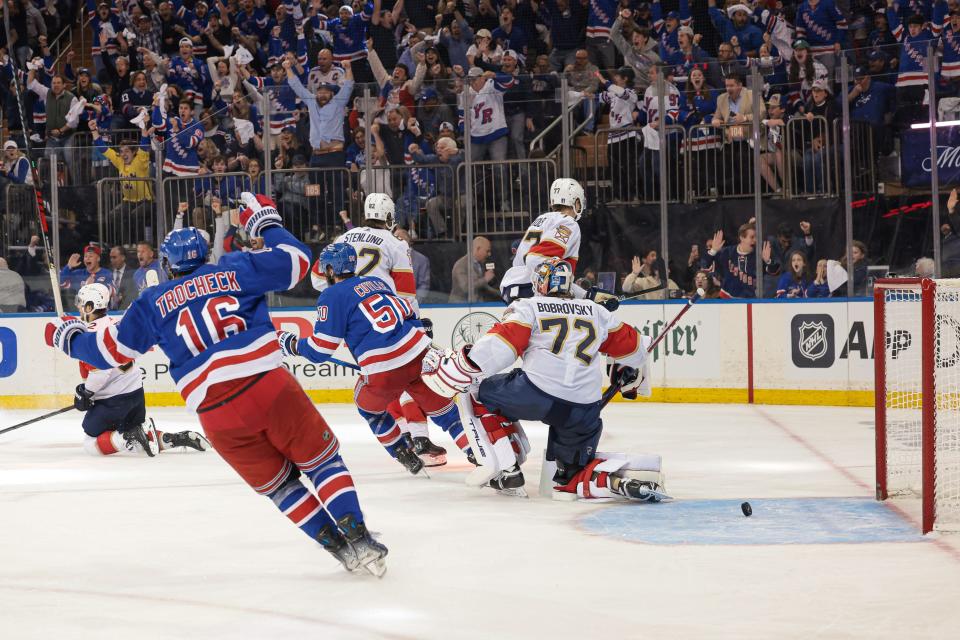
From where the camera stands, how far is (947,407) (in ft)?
22.5

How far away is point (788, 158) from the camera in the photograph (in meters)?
9.85

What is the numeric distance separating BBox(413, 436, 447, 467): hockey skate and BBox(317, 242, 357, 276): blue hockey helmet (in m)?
1.09

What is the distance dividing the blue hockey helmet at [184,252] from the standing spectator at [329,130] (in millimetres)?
6406

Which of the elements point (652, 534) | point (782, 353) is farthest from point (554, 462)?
point (782, 353)

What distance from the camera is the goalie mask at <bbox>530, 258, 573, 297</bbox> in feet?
18.9

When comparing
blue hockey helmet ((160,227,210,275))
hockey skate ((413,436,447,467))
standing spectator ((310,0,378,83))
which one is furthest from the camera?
standing spectator ((310,0,378,83))

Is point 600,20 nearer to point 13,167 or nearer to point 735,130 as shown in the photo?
point 735,130

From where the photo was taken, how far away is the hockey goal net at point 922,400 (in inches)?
193

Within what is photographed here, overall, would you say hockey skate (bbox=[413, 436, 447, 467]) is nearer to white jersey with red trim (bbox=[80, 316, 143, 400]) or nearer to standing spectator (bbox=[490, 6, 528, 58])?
white jersey with red trim (bbox=[80, 316, 143, 400])

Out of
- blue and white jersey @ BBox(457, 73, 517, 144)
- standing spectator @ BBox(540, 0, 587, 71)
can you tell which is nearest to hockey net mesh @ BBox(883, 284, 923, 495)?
blue and white jersey @ BBox(457, 73, 517, 144)

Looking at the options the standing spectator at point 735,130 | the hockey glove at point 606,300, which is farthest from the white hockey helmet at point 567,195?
the standing spectator at point 735,130

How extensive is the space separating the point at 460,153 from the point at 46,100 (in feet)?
17.9

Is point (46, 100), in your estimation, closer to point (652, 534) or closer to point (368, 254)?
point (368, 254)

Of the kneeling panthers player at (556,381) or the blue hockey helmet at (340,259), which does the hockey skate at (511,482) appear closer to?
the kneeling panthers player at (556,381)
